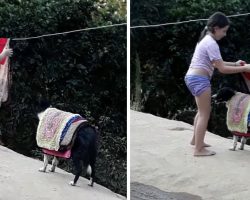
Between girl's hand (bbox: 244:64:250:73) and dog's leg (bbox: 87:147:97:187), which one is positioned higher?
girl's hand (bbox: 244:64:250:73)

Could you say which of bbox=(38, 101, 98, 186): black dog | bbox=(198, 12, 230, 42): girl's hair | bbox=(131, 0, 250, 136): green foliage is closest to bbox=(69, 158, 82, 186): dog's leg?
bbox=(38, 101, 98, 186): black dog

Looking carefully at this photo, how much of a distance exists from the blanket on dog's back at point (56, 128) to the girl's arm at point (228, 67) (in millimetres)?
689

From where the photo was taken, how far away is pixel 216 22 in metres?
2.00

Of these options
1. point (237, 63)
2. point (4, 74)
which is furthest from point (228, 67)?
point (4, 74)

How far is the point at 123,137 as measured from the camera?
224cm

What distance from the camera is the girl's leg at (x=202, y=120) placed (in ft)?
6.82

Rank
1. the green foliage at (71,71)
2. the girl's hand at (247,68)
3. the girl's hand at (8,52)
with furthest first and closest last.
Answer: the girl's hand at (8,52)
the green foliage at (71,71)
the girl's hand at (247,68)

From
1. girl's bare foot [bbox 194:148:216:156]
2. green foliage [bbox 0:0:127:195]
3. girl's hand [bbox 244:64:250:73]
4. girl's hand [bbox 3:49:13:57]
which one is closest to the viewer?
girl's hand [bbox 244:64:250:73]

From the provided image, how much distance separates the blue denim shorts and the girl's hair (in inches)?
7.0

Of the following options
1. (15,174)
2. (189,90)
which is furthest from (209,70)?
(15,174)

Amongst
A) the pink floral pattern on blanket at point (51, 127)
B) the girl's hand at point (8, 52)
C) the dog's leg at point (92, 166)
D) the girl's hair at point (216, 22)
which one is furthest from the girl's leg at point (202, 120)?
the girl's hand at point (8, 52)

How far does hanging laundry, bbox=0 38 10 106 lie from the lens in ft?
7.82

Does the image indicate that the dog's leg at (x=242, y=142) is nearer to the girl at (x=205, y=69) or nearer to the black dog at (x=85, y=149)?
the girl at (x=205, y=69)

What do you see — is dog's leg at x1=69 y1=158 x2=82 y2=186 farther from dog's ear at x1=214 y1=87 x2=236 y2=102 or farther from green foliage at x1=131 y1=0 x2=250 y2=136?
dog's ear at x1=214 y1=87 x2=236 y2=102
